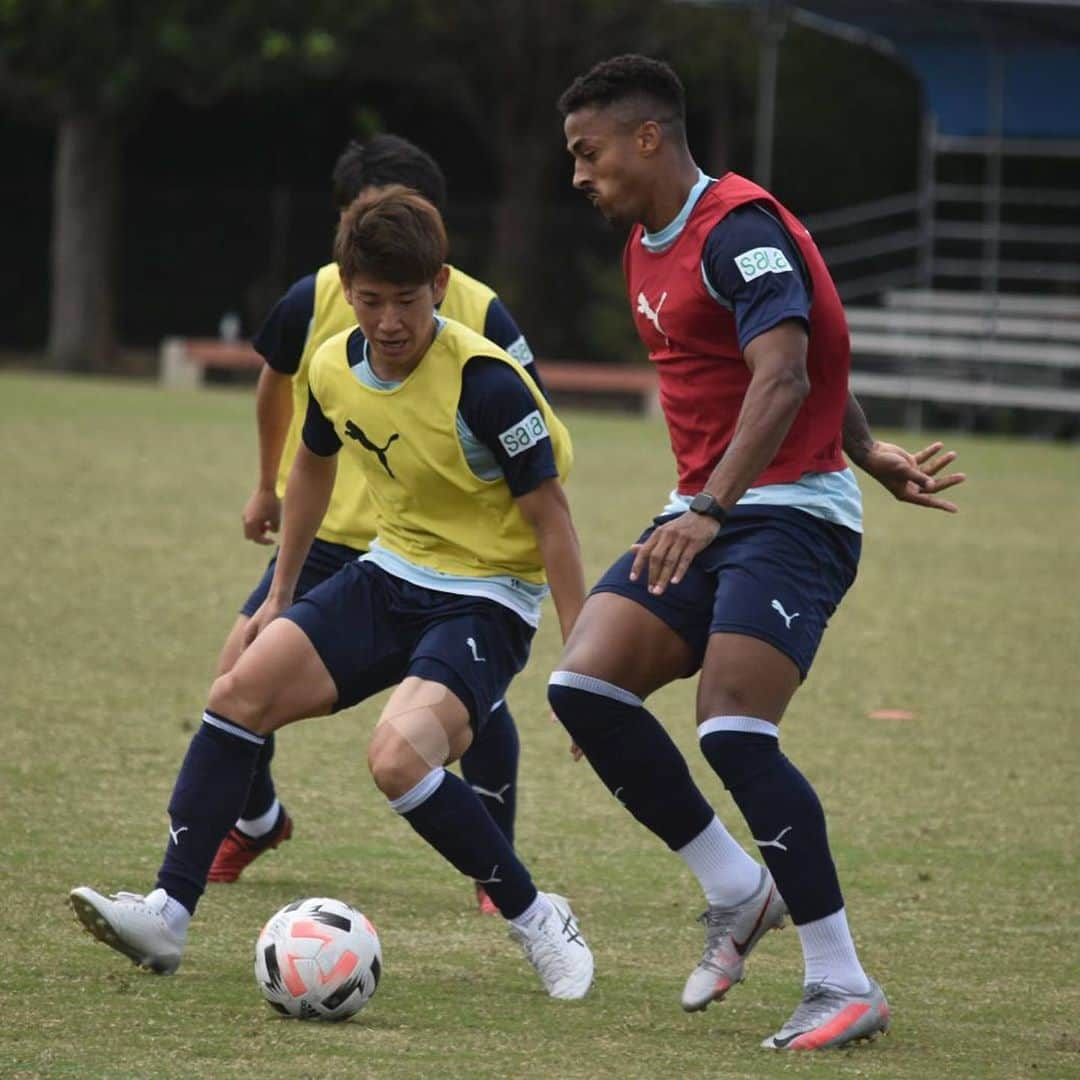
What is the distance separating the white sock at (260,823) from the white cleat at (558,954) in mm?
1247

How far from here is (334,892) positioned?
565cm

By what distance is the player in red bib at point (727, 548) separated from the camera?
14.3ft

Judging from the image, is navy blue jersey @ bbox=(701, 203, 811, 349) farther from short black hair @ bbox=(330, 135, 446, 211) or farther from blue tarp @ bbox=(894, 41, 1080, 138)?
blue tarp @ bbox=(894, 41, 1080, 138)

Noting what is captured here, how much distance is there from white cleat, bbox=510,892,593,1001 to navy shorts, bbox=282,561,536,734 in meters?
0.46

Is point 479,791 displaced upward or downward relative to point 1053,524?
upward

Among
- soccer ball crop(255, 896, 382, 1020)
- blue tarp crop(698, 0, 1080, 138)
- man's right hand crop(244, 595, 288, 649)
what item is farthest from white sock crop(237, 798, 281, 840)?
blue tarp crop(698, 0, 1080, 138)

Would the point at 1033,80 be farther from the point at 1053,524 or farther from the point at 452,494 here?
the point at 452,494

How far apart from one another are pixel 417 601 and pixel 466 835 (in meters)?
0.57

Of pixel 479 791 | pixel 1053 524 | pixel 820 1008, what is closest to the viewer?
pixel 820 1008

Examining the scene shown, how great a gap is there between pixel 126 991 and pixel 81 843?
1495mm

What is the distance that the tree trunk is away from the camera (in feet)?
93.3

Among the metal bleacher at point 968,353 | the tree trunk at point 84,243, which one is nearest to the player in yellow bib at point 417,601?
the metal bleacher at point 968,353

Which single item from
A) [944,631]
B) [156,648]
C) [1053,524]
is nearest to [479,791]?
[156,648]

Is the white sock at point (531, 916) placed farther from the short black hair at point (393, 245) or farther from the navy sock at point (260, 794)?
the short black hair at point (393, 245)
